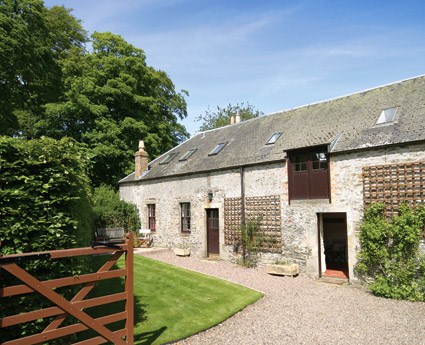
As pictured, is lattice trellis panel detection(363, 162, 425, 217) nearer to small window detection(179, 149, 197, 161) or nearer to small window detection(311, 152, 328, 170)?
small window detection(311, 152, 328, 170)

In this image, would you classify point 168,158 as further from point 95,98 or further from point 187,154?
point 95,98

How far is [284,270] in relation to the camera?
11.5 meters

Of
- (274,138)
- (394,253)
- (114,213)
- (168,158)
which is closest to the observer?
(394,253)

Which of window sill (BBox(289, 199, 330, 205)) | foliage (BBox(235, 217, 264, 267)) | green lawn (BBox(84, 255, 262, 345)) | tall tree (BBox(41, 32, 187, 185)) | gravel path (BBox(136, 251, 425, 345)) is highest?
tall tree (BBox(41, 32, 187, 185))

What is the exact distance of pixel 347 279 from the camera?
10820 millimetres

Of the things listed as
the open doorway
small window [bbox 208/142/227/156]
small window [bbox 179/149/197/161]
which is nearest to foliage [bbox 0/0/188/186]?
small window [bbox 179/149/197/161]

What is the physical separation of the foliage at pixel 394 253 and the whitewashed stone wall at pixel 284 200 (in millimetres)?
571

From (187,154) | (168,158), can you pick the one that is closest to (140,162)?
(168,158)

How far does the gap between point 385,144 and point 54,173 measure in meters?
9.22

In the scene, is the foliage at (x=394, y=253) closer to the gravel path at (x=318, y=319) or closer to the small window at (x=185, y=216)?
the gravel path at (x=318, y=319)

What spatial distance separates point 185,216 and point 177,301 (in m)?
8.61

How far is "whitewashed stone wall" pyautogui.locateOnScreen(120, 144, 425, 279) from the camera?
10.4m

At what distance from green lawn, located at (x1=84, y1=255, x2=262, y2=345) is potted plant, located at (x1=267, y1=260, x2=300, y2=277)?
2.21 metres

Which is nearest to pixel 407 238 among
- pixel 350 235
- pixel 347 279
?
pixel 350 235
